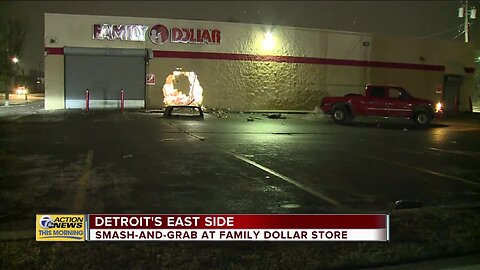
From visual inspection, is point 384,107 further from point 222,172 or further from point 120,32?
point 222,172

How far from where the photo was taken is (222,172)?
33.0 feet

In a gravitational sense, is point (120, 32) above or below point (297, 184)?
above

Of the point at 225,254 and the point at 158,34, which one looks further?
the point at 158,34

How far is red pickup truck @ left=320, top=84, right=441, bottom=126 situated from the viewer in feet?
82.4

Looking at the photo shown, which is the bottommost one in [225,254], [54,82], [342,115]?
[225,254]

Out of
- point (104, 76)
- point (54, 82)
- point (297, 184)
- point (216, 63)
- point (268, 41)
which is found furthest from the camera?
point (268, 41)

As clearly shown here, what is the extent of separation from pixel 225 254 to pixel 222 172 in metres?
4.93

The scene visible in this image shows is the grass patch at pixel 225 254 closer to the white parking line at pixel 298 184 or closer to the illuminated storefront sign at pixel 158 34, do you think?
the white parking line at pixel 298 184

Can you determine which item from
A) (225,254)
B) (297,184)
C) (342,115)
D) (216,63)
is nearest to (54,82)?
(216,63)

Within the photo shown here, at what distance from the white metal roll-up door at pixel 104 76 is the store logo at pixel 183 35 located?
4.42ft

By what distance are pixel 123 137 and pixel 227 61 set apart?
58.0 ft

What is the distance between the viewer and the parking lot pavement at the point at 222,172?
739cm

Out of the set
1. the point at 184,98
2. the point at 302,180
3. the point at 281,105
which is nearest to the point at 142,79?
the point at 184,98

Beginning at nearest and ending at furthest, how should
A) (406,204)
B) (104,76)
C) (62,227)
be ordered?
(62,227)
(406,204)
(104,76)
